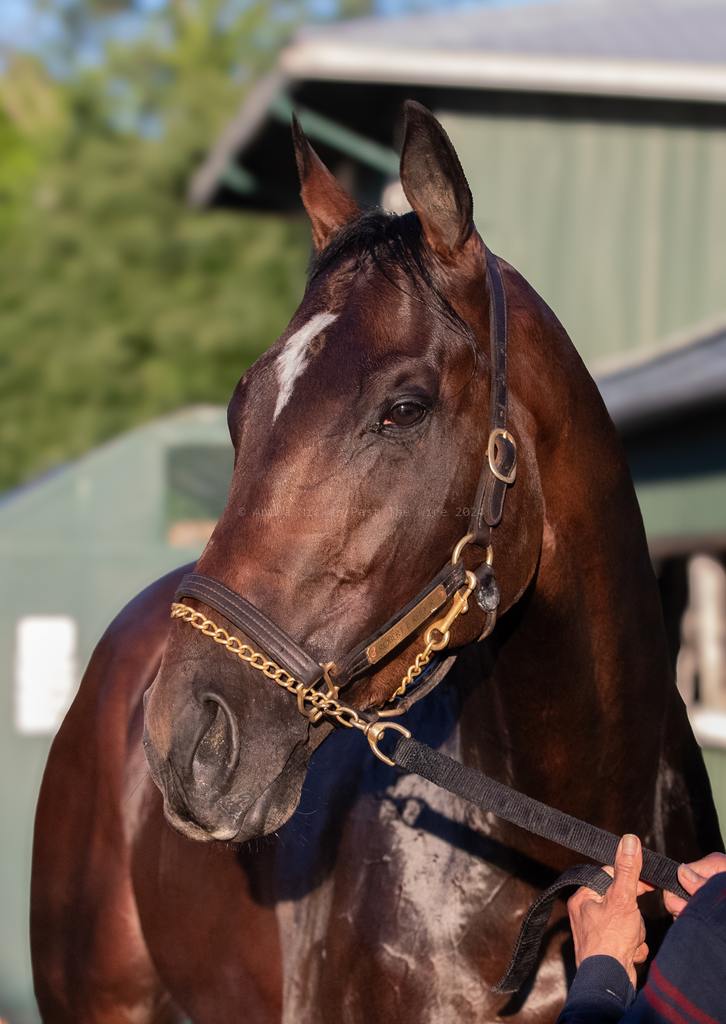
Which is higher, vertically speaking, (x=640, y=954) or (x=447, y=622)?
(x=447, y=622)

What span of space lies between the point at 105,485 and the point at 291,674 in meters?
6.33

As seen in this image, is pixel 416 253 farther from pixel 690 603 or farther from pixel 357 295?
pixel 690 603

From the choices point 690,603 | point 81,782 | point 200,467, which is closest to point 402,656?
point 81,782

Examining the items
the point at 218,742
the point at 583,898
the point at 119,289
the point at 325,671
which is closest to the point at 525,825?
the point at 583,898

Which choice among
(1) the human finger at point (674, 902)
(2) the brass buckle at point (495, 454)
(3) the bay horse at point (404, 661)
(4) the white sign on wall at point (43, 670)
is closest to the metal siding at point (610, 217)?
(4) the white sign on wall at point (43, 670)

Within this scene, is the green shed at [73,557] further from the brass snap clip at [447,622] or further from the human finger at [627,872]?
the human finger at [627,872]

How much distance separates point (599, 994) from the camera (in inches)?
85.3

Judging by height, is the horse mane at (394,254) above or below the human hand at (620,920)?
above

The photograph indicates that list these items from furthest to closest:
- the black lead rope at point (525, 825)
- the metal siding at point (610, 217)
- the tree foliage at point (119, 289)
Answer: the tree foliage at point (119, 289)
the metal siding at point (610, 217)
the black lead rope at point (525, 825)

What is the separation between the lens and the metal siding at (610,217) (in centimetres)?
929

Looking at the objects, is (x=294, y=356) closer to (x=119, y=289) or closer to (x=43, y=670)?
(x=43, y=670)

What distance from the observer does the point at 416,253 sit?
2555 millimetres

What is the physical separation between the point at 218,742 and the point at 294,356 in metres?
0.69

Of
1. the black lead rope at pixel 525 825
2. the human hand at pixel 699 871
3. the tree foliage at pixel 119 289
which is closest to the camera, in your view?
the human hand at pixel 699 871
